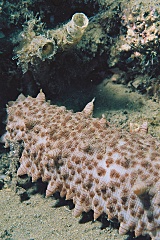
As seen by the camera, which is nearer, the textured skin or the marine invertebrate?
the textured skin

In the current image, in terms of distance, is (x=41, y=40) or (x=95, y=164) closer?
(x=95, y=164)

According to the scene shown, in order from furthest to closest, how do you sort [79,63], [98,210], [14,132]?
[79,63] < [14,132] < [98,210]

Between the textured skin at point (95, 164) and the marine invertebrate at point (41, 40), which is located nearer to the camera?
the textured skin at point (95, 164)

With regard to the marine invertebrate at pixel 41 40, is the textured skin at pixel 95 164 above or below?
below

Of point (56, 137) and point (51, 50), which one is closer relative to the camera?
point (56, 137)

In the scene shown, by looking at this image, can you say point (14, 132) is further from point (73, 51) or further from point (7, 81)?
point (73, 51)

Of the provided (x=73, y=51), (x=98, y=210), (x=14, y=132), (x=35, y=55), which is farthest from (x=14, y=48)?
(x=98, y=210)

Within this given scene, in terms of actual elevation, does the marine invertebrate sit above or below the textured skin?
above

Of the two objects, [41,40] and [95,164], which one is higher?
[41,40]
